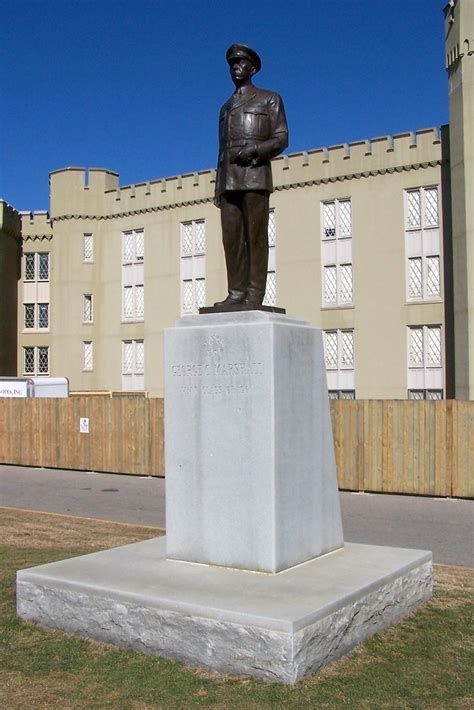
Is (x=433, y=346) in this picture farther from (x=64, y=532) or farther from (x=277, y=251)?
(x=64, y=532)

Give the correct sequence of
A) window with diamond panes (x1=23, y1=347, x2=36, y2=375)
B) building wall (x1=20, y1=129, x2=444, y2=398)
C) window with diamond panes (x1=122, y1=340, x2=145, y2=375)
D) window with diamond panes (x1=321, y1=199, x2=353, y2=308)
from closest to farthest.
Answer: building wall (x1=20, y1=129, x2=444, y2=398) < window with diamond panes (x1=321, y1=199, x2=353, y2=308) < window with diamond panes (x1=122, y1=340, x2=145, y2=375) < window with diamond panes (x1=23, y1=347, x2=36, y2=375)

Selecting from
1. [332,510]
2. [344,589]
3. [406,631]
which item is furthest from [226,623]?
[332,510]

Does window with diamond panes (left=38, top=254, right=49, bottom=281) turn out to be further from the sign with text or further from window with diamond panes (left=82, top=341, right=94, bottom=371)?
the sign with text

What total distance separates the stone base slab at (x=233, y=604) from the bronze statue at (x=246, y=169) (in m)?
2.62

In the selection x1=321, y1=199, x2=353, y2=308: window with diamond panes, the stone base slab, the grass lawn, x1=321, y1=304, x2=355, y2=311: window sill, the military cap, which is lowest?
the grass lawn

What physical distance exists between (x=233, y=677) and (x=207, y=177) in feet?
96.4

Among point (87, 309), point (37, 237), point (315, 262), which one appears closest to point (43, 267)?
point (37, 237)

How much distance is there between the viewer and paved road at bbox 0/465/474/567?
12.6 meters

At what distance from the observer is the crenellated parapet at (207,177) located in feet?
92.6

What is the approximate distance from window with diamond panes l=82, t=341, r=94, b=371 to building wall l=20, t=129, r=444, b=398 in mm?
216

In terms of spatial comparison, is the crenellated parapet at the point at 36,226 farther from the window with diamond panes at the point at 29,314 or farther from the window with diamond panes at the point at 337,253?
the window with diamond panes at the point at 337,253

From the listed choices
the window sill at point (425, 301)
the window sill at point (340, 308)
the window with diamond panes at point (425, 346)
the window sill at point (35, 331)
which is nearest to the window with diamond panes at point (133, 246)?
the window sill at point (35, 331)

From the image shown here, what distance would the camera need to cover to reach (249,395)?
712 centimetres

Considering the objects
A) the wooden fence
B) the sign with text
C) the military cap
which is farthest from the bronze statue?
the sign with text
